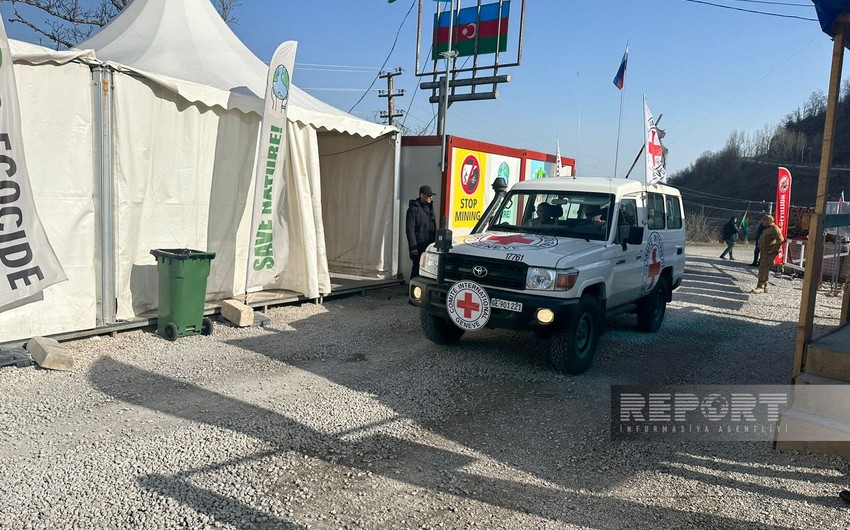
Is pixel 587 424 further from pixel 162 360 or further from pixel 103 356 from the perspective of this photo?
pixel 103 356

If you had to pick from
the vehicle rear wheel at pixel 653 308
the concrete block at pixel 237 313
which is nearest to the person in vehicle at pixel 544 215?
the vehicle rear wheel at pixel 653 308

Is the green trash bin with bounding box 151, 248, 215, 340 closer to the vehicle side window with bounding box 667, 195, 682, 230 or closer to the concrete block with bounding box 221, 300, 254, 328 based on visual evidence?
the concrete block with bounding box 221, 300, 254, 328

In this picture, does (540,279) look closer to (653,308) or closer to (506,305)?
(506,305)

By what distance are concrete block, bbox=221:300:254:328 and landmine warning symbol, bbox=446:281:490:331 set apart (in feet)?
9.80

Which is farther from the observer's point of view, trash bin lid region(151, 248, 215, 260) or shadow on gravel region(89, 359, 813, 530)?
trash bin lid region(151, 248, 215, 260)

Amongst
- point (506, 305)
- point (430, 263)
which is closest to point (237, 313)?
point (430, 263)

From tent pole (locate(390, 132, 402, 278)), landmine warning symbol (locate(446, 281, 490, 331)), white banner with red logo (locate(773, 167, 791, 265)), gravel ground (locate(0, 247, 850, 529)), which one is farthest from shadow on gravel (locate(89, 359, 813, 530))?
white banner with red logo (locate(773, 167, 791, 265))

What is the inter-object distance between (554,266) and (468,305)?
918 millimetres

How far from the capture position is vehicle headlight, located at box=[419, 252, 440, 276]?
648 centimetres

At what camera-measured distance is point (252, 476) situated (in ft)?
12.4

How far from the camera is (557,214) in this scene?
7070 millimetres

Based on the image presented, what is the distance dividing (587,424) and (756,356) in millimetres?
3720

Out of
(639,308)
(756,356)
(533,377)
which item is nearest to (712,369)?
(756,356)

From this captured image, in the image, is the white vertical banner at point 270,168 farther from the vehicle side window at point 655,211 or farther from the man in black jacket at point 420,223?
the vehicle side window at point 655,211
